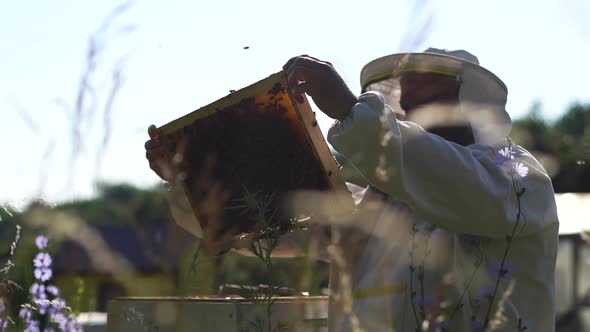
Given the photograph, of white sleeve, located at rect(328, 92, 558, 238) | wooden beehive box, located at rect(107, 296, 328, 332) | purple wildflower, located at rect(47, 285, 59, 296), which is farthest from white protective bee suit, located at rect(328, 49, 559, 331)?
purple wildflower, located at rect(47, 285, 59, 296)

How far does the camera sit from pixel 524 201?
2.41 meters

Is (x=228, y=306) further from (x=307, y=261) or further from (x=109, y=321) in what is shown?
(x=307, y=261)

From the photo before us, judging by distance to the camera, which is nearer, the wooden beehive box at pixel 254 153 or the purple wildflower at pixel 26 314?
the purple wildflower at pixel 26 314

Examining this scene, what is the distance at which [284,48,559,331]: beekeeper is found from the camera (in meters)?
2.17

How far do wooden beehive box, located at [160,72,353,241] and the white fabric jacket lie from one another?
11cm

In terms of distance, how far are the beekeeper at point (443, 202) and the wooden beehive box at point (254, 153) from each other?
107 millimetres

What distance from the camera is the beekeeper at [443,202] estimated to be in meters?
2.17

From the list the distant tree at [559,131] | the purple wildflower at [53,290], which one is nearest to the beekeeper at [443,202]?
the purple wildflower at [53,290]

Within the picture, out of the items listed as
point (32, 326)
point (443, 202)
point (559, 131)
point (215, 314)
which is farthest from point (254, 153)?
point (559, 131)

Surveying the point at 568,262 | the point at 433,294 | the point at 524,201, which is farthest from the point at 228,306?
the point at 568,262

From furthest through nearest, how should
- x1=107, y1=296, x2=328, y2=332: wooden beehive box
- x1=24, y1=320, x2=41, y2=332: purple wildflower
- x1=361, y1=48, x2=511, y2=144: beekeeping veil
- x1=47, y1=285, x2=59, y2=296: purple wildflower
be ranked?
x1=361, y1=48, x2=511, y2=144: beekeeping veil, x1=107, y1=296, x2=328, y2=332: wooden beehive box, x1=47, y1=285, x2=59, y2=296: purple wildflower, x1=24, y1=320, x2=41, y2=332: purple wildflower

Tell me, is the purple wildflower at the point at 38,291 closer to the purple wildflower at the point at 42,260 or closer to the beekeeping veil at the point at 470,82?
the purple wildflower at the point at 42,260

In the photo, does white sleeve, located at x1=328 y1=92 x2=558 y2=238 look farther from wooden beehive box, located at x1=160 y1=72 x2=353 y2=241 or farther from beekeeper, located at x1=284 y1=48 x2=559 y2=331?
wooden beehive box, located at x1=160 y1=72 x2=353 y2=241

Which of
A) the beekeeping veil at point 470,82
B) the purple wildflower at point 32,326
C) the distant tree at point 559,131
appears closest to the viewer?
the purple wildflower at point 32,326
